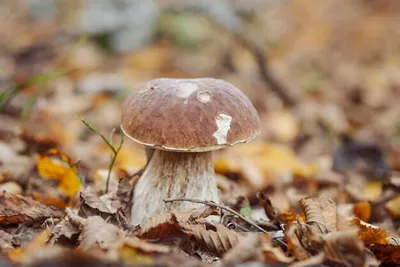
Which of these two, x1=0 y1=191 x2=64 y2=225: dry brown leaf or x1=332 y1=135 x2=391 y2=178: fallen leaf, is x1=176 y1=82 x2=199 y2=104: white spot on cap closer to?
x1=0 y1=191 x2=64 y2=225: dry brown leaf

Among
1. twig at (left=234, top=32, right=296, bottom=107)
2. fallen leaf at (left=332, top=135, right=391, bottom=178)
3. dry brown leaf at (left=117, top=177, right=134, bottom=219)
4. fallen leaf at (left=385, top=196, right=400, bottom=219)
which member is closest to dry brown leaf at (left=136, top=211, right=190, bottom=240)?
dry brown leaf at (left=117, top=177, right=134, bottom=219)

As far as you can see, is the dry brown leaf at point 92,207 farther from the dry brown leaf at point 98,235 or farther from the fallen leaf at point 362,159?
the fallen leaf at point 362,159

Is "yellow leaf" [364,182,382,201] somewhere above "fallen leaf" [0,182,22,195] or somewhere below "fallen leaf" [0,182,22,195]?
below

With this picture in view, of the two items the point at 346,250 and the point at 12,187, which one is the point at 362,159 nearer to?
the point at 346,250

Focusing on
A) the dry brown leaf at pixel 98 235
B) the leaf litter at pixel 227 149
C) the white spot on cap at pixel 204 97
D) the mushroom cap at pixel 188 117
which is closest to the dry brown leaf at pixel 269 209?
the leaf litter at pixel 227 149

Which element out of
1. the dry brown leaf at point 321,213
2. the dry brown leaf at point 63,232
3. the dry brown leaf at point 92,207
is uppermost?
the dry brown leaf at point 321,213

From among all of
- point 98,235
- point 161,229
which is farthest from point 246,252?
point 98,235
